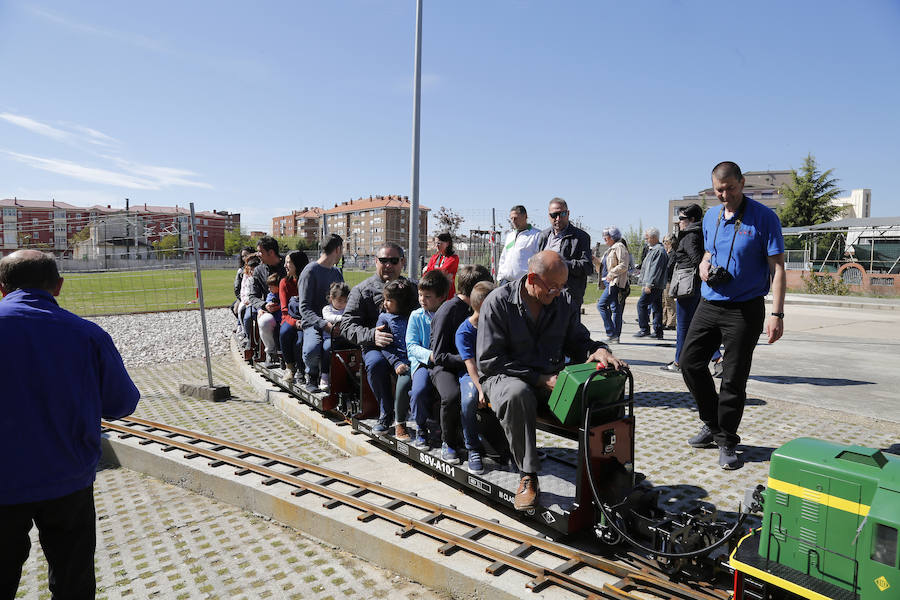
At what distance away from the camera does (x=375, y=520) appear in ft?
12.7

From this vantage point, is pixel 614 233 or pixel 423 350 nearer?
pixel 423 350

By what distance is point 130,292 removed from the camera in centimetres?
1675

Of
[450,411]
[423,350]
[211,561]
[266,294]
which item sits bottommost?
[211,561]

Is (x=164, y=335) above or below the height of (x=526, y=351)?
below

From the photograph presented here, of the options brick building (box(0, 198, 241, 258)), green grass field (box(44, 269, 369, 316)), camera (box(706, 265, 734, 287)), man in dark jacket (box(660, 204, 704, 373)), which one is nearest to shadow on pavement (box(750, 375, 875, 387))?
man in dark jacket (box(660, 204, 704, 373))

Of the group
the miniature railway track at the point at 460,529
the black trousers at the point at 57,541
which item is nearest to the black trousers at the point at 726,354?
the miniature railway track at the point at 460,529

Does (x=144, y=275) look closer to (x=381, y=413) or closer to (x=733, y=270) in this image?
(x=381, y=413)

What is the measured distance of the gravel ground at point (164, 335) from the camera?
11773mm

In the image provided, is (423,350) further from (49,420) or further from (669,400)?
(669,400)

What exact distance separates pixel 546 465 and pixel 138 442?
4.27m

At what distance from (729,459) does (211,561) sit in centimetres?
399

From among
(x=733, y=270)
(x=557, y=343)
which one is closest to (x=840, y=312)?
(x=733, y=270)

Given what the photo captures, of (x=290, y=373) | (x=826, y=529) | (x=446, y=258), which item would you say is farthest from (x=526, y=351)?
(x=290, y=373)

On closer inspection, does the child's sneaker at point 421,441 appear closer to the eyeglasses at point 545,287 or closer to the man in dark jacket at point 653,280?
the eyeglasses at point 545,287
